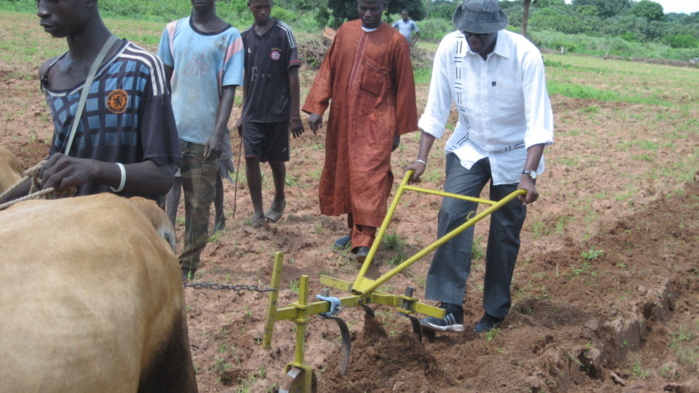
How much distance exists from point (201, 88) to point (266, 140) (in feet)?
4.50

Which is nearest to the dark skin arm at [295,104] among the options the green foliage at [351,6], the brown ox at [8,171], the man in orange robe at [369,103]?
the man in orange robe at [369,103]

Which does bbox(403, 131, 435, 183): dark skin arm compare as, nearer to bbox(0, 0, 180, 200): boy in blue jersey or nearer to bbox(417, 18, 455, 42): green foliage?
bbox(0, 0, 180, 200): boy in blue jersey

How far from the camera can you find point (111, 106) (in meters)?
2.96

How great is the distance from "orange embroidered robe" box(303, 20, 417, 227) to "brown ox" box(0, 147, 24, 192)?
121 inches

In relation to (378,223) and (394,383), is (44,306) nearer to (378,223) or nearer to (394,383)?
(394,383)

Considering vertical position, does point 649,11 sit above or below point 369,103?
below

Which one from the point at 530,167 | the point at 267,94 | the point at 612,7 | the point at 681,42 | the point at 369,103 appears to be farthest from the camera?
the point at 612,7

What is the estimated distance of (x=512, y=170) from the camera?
16.6 ft

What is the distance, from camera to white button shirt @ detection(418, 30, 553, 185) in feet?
15.8

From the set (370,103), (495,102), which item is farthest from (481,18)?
(370,103)

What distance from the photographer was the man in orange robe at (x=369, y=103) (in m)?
6.52

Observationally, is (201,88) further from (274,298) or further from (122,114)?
(122,114)

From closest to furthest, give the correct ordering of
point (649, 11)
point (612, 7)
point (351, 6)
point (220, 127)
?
point (220, 127) → point (351, 6) → point (649, 11) → point (612, 7)

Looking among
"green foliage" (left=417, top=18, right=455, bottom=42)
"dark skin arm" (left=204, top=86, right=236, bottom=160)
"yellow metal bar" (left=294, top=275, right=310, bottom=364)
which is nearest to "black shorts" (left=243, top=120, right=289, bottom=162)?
"dark skin arm" (left=204, top=86, right=236, bottom=160)
